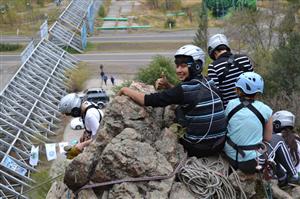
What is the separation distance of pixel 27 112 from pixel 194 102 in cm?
2839

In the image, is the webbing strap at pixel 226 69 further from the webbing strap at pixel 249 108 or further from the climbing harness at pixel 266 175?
the climbing harness at pixel 266 175

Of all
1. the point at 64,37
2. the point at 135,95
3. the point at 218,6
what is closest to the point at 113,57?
the point at 64,37

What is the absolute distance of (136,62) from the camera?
5038cm

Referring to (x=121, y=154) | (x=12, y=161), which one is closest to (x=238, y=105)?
(x=121, y=154)

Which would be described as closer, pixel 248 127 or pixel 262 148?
pixel 248 127

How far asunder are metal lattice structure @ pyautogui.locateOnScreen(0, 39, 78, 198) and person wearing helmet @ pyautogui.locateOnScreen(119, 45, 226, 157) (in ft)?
59.9

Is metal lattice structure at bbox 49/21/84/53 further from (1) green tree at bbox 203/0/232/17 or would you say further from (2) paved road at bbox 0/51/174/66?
(1) green tree at bbox 203/0/232/17

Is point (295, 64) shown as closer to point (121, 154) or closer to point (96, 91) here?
point (96, 91)

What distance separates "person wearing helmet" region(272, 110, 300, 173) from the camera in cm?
721

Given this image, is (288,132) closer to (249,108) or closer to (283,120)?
(283,120)

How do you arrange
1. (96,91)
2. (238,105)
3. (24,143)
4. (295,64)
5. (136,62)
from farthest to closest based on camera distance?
(136,62)
(96,91)
(24,143)
(295,64)
(238,105)

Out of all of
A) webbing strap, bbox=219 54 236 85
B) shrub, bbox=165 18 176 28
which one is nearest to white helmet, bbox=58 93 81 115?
webbing strap, bbox=219 54 236 85

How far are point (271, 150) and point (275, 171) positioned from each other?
0.31 meters

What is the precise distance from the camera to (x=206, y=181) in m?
5.90
